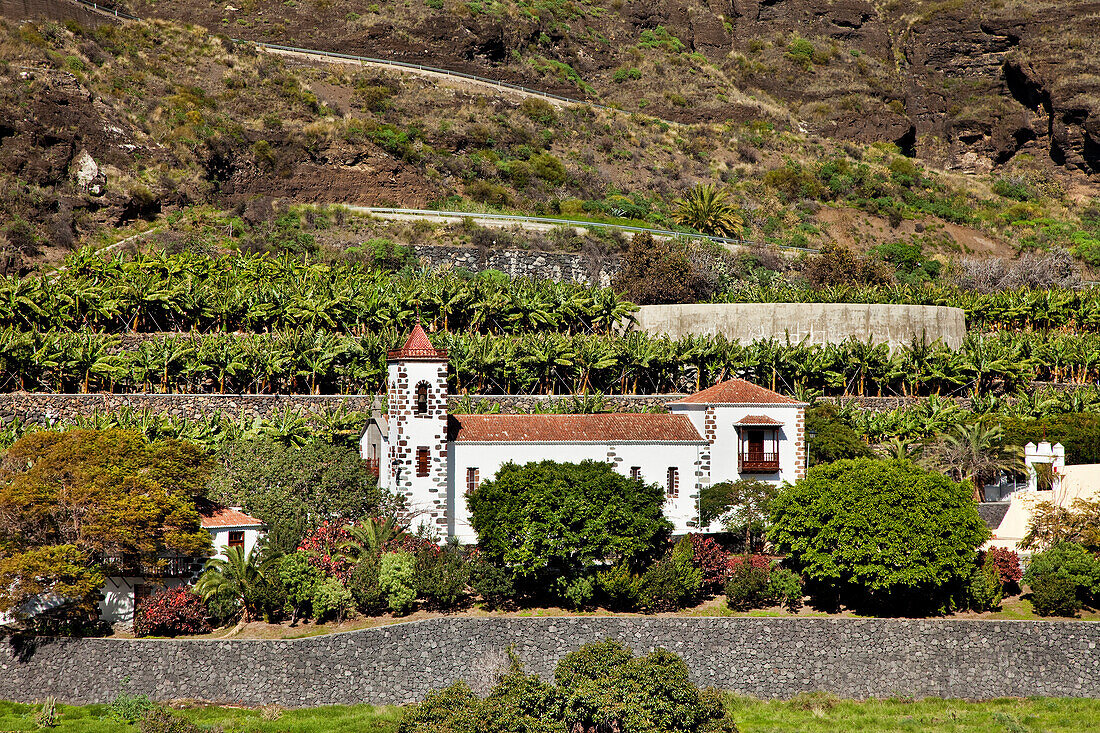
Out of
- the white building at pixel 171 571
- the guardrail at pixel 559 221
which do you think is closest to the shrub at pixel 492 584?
the white building at pixel 171 571

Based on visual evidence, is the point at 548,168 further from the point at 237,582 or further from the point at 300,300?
the point at 237,582

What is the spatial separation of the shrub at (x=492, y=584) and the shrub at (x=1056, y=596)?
15436mm

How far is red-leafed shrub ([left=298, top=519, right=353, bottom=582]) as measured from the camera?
3294 cm

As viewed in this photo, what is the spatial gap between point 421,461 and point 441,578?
455cm

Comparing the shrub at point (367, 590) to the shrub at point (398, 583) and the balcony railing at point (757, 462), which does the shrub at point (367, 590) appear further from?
the balcony railing at point (757, 462)

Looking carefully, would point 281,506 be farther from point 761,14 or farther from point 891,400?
point 761,14

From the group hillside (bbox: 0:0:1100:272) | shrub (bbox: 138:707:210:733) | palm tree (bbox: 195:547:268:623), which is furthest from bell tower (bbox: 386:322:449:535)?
hillside (bbox: 0:0:1100:272)

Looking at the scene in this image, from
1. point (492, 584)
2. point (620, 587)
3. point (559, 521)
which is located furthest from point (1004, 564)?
point (492, 584)

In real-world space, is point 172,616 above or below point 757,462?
below

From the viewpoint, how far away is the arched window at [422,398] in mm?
35969

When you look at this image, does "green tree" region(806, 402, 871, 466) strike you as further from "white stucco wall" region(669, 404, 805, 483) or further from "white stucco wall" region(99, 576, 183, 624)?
"white stucco wall" region(99, 576, 183, 624)

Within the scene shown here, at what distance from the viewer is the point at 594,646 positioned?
28.8 meters

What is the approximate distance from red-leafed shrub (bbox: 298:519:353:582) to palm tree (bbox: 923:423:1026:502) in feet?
67.9

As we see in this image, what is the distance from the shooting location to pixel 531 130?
3327 inches
